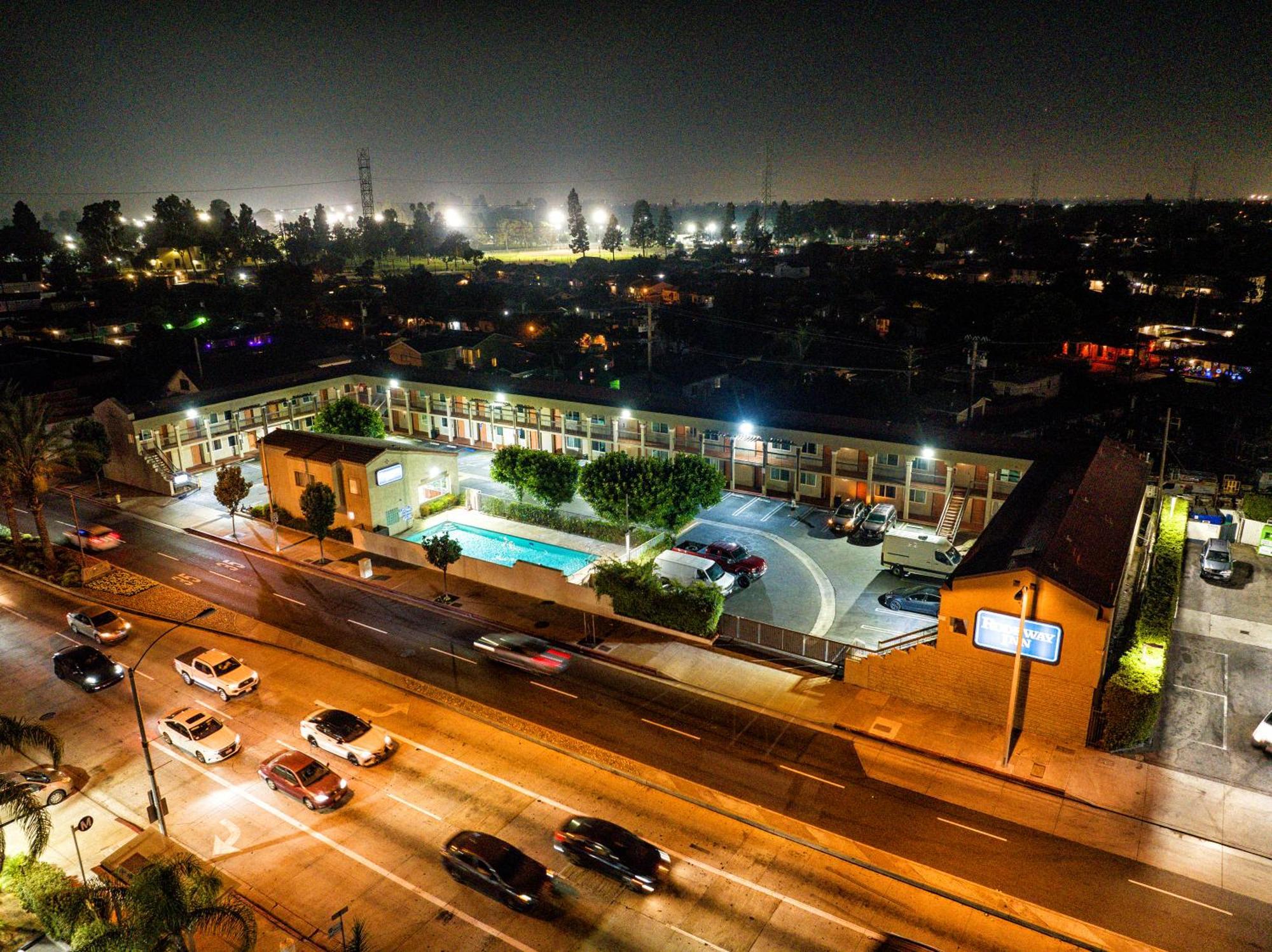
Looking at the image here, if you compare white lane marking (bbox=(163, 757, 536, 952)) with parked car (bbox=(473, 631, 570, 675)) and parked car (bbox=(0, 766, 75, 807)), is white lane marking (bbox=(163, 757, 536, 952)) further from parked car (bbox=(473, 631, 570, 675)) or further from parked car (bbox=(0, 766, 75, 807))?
parked car (bbox=(473, 631, 570, 675))

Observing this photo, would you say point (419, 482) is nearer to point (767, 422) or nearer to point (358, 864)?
point (767, 422)

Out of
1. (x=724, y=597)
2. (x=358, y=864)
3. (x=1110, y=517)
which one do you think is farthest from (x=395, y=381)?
(x=1110, y=517)

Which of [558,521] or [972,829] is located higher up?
[558,521]

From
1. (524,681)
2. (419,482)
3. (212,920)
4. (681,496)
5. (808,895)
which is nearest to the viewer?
(212,920)

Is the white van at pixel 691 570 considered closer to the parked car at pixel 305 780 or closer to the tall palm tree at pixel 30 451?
the parked car at pixel 305 780

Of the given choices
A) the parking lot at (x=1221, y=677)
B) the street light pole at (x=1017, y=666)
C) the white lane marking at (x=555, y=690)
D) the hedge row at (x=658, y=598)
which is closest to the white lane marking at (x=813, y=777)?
the street light pole at (x=1017, y=666)

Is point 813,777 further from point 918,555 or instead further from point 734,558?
point 918,555

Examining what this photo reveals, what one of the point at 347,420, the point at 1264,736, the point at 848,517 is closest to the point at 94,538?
the point at 347,420
